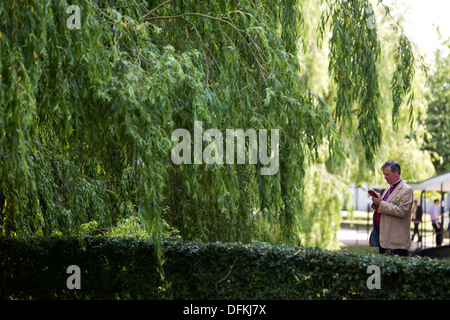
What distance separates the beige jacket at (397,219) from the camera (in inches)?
233

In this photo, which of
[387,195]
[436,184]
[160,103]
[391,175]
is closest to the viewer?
[160,103]

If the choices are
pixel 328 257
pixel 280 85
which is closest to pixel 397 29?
pixel 280 85

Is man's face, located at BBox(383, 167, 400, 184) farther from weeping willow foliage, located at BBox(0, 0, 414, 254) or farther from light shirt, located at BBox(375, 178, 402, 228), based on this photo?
weeping willow foliage, located at BBox(0, 0, 414, 254)

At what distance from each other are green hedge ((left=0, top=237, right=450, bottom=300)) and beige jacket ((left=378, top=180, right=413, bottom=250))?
0.62m

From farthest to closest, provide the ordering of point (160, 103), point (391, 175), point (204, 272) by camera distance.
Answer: point (391, 175) < point (204, 272) < point (160, 103)

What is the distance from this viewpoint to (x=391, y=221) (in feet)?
19.7

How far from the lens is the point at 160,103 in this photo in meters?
4.73

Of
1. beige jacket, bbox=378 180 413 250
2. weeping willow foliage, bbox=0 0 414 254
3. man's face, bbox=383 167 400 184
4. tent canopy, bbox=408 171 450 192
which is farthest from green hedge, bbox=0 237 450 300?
tent canopy, bbox=408 171 450 192

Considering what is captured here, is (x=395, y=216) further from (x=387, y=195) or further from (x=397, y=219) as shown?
(x=387, y=195)

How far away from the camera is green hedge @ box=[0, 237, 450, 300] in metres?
5.16

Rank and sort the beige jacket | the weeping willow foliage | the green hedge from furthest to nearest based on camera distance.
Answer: the beige jacket, the green hedge, the weeping willow foliage

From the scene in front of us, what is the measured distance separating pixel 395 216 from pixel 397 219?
0.05m

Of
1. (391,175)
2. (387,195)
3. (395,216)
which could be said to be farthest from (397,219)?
(391,175)

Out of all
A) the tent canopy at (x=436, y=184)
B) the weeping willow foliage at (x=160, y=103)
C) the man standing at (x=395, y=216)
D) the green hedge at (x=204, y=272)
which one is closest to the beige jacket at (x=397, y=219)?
the man standing at (x=395, y=216)
